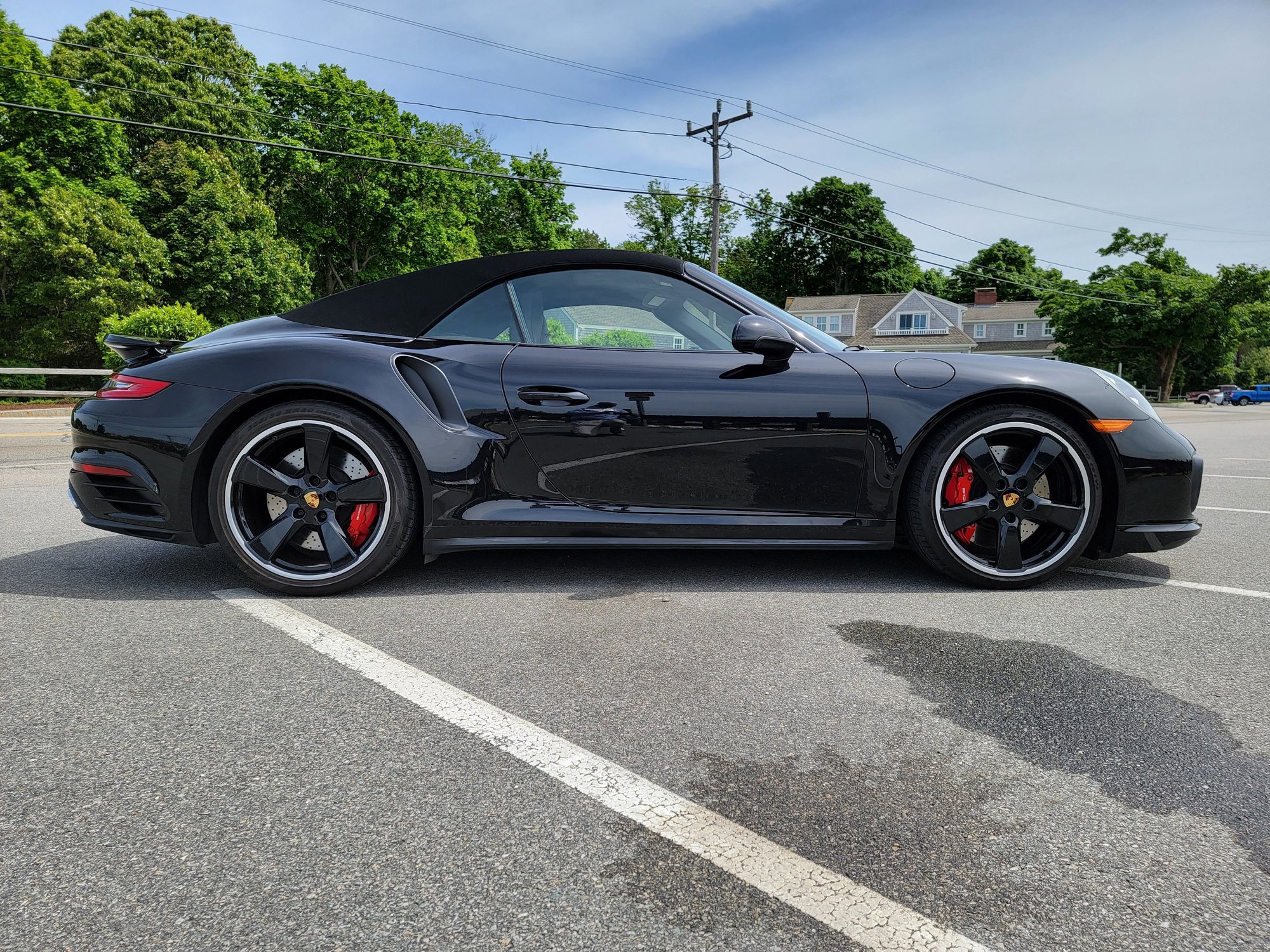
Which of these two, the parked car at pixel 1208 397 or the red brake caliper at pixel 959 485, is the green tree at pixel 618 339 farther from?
the parked car at pixel 1208 397

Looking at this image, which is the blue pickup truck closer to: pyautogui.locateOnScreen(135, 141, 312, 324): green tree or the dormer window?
the dormer window

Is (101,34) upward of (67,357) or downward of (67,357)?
upward

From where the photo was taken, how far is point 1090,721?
206cm

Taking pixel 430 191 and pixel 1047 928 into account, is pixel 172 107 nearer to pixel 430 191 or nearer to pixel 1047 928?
pixel 430 191

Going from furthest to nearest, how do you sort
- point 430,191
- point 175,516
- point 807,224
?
point 807,224 < point 430,191 < point 175,516

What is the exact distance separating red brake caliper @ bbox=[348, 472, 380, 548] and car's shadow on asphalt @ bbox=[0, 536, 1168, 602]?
22 centimetres

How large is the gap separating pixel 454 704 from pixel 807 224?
256ft

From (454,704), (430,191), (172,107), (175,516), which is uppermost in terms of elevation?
(172,107)

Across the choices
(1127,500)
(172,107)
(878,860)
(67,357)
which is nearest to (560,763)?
(878,860)

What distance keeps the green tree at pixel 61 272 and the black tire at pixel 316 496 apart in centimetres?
2499

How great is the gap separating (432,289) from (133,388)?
4.02ft

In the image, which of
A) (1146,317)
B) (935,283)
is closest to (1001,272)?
(935,283)

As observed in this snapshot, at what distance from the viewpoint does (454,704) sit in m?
2.11

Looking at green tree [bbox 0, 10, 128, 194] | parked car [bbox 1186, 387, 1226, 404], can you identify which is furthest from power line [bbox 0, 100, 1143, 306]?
parked car [bbox 1186, 387, 1226, 404]
